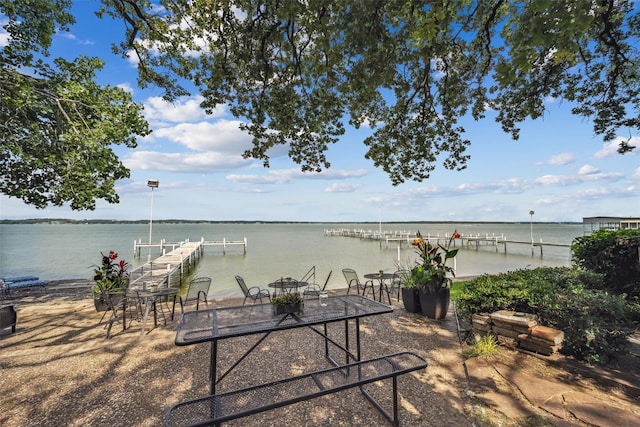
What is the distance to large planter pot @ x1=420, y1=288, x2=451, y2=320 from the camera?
17.0 feet

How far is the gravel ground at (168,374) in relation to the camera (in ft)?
8.34

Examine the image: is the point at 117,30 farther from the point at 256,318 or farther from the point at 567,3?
the point at 567,3

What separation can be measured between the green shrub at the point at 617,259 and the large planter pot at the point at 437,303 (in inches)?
93.0

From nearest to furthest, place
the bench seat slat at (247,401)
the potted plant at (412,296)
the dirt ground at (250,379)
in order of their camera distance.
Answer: the bench seat slat at (247,401)
the dirt ground at (250,379)
the potted plant at (412,296)

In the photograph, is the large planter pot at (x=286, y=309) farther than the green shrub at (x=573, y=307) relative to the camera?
No

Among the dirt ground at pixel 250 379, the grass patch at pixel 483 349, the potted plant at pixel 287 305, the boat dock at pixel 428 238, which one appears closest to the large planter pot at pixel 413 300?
the dirt ground at pixel 250 379

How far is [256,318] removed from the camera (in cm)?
290

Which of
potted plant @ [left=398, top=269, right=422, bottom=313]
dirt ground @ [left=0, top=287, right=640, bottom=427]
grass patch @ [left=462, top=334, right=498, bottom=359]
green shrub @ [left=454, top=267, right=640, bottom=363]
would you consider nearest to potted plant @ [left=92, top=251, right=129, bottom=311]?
dirt ground @ [left=0, top=287, right=640, bottom=427]

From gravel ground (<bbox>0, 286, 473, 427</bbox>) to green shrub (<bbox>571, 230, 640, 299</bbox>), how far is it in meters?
2.66

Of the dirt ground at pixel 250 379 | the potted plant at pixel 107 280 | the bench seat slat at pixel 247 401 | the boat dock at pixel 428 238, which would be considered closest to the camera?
the bench seat slat at pixel 247 401

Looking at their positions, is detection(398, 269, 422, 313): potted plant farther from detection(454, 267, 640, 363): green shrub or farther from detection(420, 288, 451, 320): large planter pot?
detection(454, 267, 640, 363): green shrub

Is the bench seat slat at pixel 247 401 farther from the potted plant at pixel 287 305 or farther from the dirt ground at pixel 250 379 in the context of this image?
the potted plant at pixel 287 305

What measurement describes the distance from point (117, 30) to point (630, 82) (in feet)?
34.1

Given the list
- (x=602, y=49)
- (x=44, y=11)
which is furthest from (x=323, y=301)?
(x=44, y=11)
